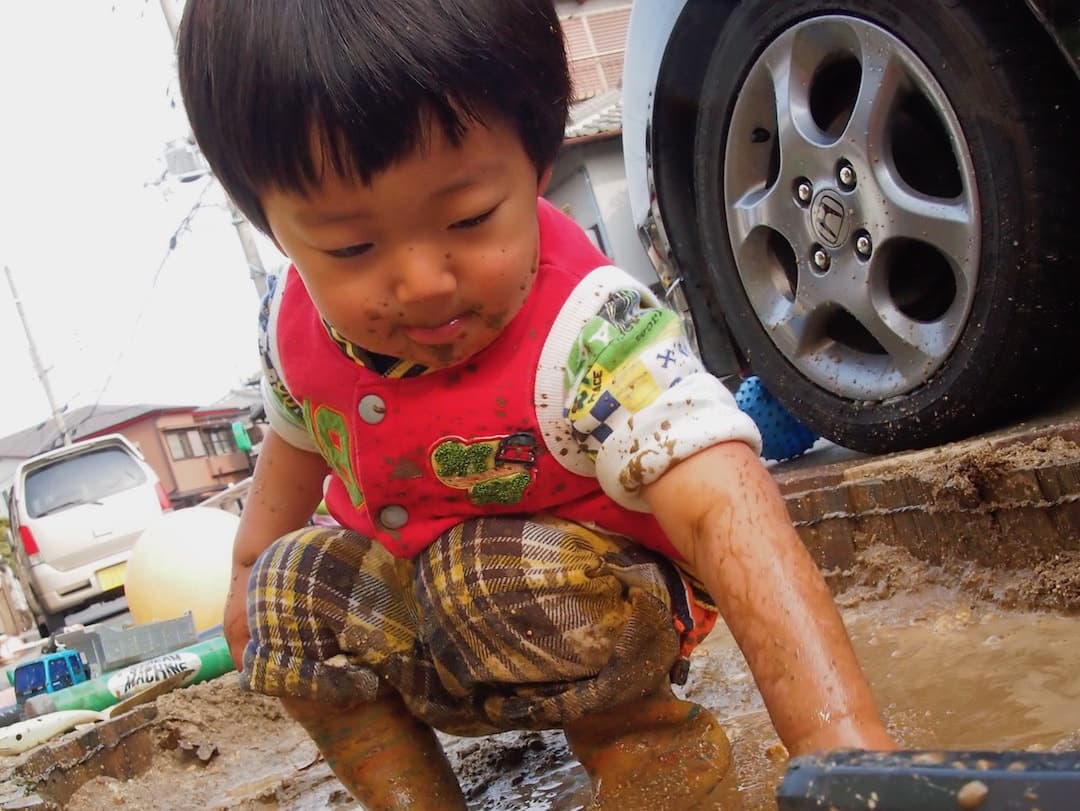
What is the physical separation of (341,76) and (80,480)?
35.6 feet

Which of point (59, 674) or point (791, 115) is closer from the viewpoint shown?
point (791, 115)

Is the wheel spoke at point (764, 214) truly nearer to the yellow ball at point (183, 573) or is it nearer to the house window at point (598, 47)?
the yellow ball at point (183, 573)

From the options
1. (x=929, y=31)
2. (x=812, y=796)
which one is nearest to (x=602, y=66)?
(x=929, y=31)

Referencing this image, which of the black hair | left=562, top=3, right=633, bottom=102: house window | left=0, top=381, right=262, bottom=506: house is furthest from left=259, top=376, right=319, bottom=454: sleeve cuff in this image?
left=0, top=381, right=262, bottom=506: house

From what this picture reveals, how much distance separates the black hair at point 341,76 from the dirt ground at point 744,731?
0.99 metres

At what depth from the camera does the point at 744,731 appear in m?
1.70

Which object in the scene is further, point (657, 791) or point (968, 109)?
point (968, 109)

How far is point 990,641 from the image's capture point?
5.75 ft

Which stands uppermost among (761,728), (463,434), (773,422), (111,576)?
(463,434)

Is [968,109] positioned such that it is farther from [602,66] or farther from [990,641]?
[602,66]

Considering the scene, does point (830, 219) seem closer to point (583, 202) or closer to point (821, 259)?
point (821, 259)

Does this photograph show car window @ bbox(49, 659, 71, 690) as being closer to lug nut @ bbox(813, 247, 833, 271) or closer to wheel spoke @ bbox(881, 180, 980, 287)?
lug nut @ bbox(813, 247, 833, 271)

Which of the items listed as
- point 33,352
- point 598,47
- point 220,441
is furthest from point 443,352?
point 220,441

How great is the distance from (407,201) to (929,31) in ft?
4.04
